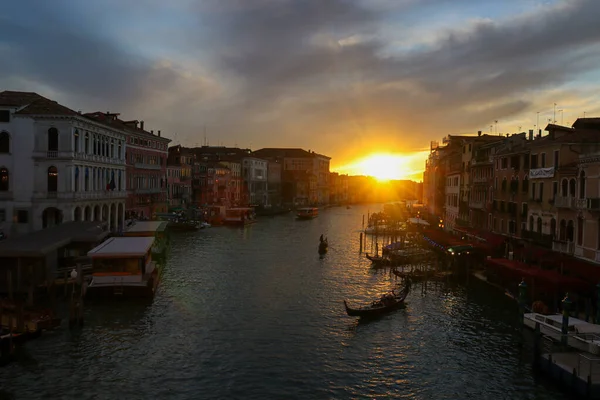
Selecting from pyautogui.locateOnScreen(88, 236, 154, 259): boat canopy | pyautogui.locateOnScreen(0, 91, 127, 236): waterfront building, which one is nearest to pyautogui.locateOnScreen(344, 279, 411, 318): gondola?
pyautogui.locateOnScreen(88, 236, 154, 259): boat canopy

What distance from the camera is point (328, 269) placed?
3881 centimetres

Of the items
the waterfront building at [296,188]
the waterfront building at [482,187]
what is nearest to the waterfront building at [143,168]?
the waterfront building at [482,187]

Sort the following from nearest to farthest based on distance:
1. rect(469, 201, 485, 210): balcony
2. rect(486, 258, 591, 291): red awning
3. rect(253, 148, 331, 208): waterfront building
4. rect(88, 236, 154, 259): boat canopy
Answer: rect(486, 258, 591, 291): red awning → rect(88, 236, 154, 259): boat canopy → rect(469, 201, 485, 210): balcony → rect(253, 148, 331, 208): waterfront building

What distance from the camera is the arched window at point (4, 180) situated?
37594mm

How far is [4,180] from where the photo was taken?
37656 mm

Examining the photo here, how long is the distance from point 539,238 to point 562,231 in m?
2.29

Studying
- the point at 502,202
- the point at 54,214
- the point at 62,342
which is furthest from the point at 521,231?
the point at 54,214

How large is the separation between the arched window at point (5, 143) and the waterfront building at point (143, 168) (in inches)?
727

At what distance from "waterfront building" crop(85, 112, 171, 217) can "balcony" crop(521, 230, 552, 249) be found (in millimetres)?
41363

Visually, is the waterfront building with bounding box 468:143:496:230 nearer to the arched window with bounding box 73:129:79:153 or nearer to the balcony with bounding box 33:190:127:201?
the balcony with bounding box 33:190:127:201

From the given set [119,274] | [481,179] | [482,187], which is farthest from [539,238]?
[119,274]

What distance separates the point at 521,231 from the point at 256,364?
74.4 ft

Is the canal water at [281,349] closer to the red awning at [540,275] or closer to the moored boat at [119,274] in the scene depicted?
the moored boat at [119,274]

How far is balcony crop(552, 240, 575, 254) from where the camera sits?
27233 mm
